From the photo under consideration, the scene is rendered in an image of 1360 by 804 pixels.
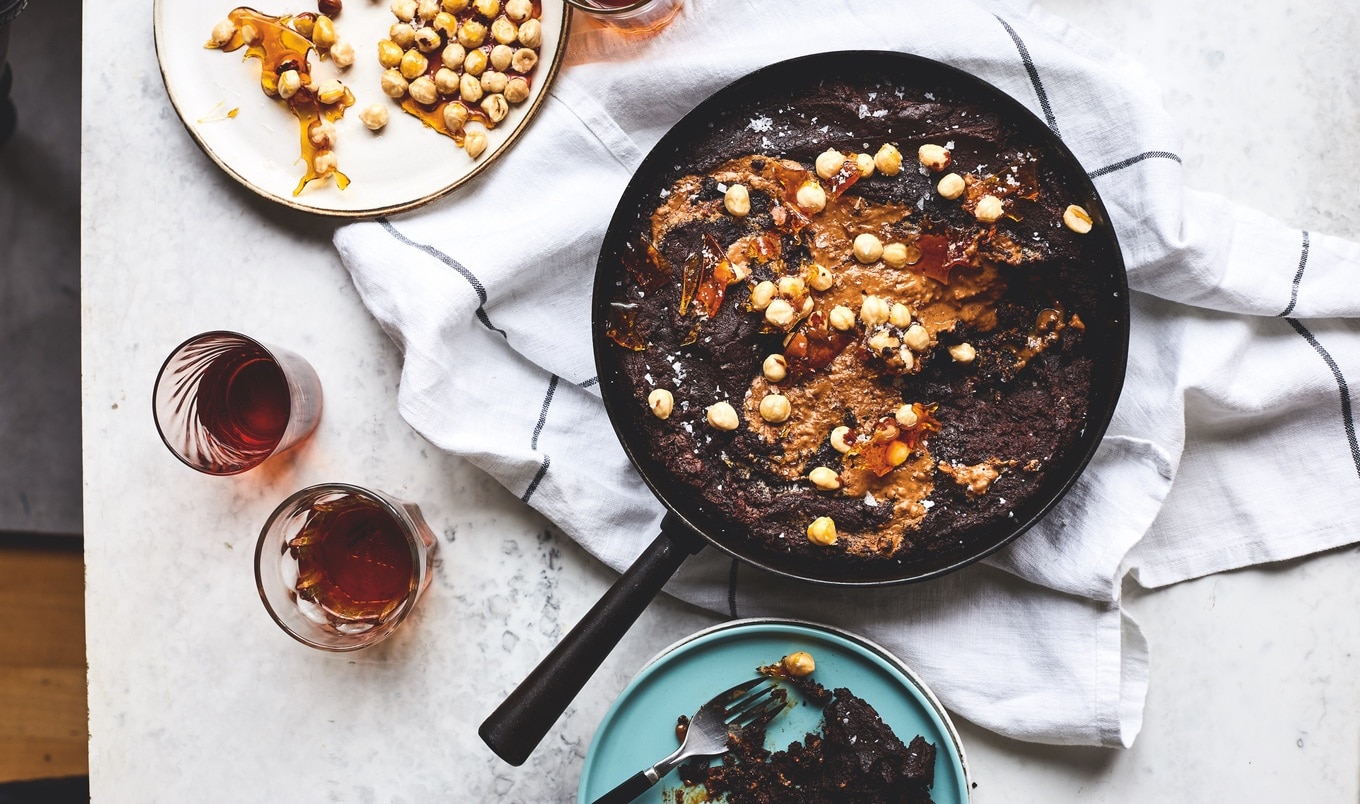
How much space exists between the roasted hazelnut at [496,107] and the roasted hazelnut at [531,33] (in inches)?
4.6

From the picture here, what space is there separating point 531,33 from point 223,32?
2.07ft

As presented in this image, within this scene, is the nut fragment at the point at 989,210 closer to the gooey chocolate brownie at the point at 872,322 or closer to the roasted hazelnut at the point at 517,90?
the gooey chocolate brownie at the point at 872,322

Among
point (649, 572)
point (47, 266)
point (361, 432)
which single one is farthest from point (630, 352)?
point (47, 266)

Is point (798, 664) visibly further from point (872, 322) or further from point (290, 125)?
point (290, 125)

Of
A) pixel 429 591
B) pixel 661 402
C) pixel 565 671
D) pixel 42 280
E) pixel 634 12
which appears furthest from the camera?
pixel 42 280

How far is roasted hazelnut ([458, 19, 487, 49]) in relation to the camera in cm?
216

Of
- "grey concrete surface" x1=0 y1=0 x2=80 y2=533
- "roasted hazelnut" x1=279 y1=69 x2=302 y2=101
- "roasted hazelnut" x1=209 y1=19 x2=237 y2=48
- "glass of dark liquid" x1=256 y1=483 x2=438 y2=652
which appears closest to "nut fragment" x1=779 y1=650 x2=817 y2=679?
"glass of dark liquid" x1=256 y1=483 x2=438 y2=652

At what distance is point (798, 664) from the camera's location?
2.06 m

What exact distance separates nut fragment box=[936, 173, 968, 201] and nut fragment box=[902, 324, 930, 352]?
24 centimetres

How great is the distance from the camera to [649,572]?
1929mm

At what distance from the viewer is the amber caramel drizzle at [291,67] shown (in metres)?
2.20

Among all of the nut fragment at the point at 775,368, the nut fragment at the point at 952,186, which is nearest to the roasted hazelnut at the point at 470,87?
the nut fragment at the point at 775,368

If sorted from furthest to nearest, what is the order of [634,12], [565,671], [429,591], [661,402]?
[429,591]
[634,12]
[661,402]
[565,671]

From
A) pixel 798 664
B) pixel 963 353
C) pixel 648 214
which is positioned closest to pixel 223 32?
pixel 648 214
